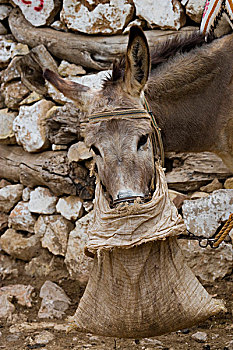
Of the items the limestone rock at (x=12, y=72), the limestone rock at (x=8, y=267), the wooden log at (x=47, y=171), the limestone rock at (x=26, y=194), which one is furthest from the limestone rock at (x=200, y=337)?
the limestone rock at (x=12, y=72)

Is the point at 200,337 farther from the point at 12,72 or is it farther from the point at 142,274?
the point at 12,72

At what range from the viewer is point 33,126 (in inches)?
171

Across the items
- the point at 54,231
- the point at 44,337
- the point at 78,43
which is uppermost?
the point at 78,43

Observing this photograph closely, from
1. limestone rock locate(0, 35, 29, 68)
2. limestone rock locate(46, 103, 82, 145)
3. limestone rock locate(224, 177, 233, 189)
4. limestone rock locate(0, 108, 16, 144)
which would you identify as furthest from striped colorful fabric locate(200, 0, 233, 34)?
limestone rock locate(0, 108, 16, 144)

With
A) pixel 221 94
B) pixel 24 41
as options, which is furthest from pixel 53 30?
pixel 221 94

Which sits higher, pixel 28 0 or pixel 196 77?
pixel 28 0

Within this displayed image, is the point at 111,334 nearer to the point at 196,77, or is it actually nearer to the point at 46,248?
the point at 196,77

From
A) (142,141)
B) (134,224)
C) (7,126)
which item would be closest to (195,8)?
(142,141)

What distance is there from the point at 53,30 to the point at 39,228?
6.90 feet

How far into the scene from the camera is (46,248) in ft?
14.4

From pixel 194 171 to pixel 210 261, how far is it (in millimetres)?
854

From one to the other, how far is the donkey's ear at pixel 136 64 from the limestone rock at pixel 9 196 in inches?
104

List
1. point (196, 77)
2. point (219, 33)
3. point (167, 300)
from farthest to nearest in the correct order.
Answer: point (219, 33) < point (196, 77) < point (167, 300)

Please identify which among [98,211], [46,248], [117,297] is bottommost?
[46,248]
